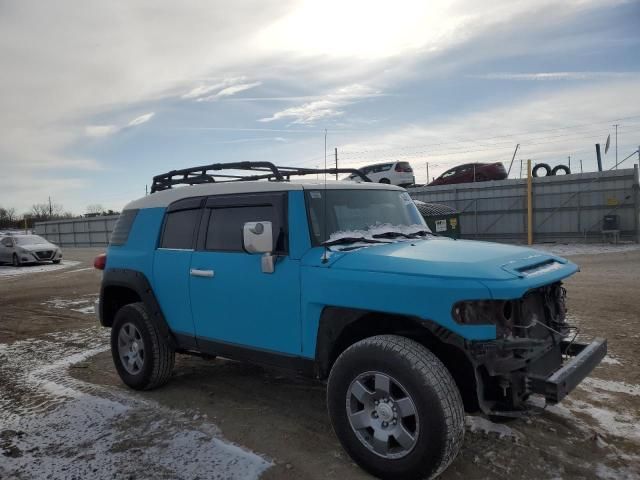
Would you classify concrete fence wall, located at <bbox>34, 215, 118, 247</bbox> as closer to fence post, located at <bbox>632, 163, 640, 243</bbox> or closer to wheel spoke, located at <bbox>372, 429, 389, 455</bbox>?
fence post, located at <bbox>632, 163, 640, 243</bbox>

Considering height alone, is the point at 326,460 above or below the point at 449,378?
below

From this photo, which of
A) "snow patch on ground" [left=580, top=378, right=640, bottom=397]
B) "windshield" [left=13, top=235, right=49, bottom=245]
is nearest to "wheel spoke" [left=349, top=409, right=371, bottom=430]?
"snow patch on ground" [left=580, top=378, right=640, bottom=397]

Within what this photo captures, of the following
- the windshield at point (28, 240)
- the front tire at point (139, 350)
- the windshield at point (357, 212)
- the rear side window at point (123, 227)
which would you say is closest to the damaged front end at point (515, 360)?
the windshield at point (357, 212)

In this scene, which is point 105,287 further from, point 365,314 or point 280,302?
point 365,314

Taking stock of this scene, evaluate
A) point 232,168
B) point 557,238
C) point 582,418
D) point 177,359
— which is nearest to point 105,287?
point 177,359

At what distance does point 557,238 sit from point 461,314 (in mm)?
18609

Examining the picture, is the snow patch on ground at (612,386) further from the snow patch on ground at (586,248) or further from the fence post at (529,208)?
the fence post at (529,208)

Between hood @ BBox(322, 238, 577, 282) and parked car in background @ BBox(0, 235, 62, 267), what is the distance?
2229cm

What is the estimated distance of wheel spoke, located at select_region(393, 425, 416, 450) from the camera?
2947 mm

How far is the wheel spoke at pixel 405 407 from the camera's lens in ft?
9.63

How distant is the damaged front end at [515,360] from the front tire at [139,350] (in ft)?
9.85

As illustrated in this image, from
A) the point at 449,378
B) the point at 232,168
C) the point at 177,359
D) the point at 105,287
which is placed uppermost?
the point at 232,168

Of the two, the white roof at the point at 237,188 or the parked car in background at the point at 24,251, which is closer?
the white roof at the point at 237,188

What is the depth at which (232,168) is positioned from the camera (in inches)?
191
